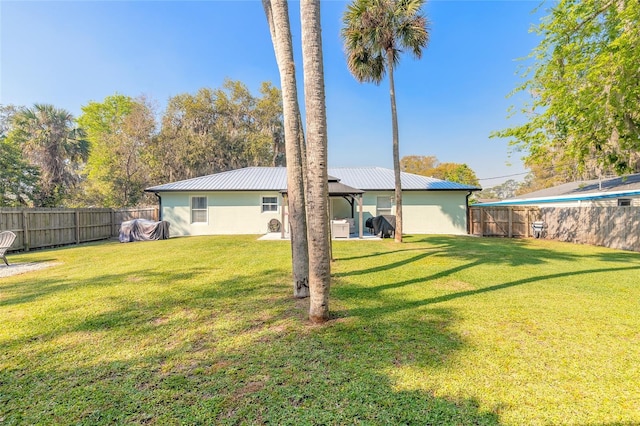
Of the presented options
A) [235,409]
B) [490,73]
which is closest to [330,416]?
[235,409]

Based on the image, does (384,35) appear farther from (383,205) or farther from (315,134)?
(315,134)

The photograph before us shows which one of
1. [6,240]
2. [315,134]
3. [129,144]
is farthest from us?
[129,144]

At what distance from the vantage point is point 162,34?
11.3m

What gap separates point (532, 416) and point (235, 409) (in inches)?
80.8

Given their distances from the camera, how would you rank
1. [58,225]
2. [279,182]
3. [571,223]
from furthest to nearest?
[279,182]
[571,223]
[58,225]

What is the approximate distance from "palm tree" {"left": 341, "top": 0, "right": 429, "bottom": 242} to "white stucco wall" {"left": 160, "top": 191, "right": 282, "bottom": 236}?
302 inches

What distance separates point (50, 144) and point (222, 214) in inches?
548

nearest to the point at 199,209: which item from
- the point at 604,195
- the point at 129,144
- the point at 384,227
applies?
the point at 384,227

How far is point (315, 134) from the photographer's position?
3.31 metres

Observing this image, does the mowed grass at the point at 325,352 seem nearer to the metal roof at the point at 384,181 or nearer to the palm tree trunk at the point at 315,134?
the palm tree trunk at the point at 315,134

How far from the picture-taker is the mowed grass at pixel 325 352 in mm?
2000

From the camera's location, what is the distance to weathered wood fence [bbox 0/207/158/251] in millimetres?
10383

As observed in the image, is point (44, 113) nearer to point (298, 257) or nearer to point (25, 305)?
point (25, 305)

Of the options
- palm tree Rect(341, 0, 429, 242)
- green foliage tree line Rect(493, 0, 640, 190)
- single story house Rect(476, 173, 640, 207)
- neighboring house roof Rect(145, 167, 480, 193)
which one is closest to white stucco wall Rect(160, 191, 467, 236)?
neighboring house roof Rect(145, 167, 480, 193)
